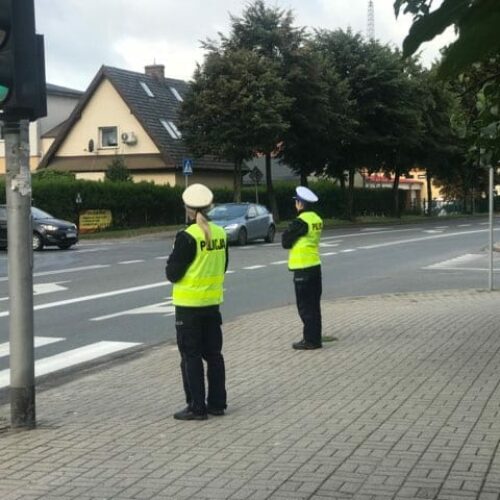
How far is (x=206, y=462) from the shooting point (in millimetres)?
5188

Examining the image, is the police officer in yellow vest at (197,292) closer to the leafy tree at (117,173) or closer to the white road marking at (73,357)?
the white road marking at (73,357)

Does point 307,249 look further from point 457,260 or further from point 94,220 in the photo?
point 94,220

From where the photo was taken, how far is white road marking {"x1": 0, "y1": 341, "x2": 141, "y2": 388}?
8.95 m

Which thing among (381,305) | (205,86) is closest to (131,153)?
(205,86)

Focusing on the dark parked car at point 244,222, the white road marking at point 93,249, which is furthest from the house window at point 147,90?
the white road marking at point 93,249

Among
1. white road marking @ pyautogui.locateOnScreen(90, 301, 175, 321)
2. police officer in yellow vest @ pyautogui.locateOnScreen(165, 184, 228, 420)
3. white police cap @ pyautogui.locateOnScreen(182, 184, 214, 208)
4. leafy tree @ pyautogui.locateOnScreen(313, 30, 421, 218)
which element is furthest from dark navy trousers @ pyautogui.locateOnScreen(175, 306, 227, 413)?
leafy tree @ pyautogui.locateOnScreen(313, 30, 421, 218)

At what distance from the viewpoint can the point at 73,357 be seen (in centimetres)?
978

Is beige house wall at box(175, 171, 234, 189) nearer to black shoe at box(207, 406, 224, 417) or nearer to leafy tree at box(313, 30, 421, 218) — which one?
leafy tree at box(313, 30, 421, 218)

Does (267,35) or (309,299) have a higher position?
(267,35)

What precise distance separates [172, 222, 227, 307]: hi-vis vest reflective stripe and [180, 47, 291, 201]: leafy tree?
31903 mm

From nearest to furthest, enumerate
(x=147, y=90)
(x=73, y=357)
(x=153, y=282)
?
(x=73, y=357)
(x=153, y=282)
(x=147, y=90)

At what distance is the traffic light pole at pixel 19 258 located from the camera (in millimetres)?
6223

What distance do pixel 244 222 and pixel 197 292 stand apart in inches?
930

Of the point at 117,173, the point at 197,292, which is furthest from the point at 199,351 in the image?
the point at 117,173
